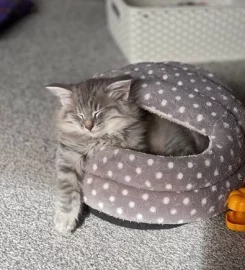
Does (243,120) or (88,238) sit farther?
(243,120)

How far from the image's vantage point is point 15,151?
1.60m

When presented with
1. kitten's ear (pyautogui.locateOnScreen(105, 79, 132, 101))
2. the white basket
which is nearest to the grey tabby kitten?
kitten's ear (pyautogui.locateOnScreen(105, 79, 132, 101))

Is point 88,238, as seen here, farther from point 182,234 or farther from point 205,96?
point 205,96

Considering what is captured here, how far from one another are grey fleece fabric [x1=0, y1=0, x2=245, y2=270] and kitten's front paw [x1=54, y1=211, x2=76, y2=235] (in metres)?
0.02

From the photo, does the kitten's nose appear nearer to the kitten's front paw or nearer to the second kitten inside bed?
the second kitten inside bed

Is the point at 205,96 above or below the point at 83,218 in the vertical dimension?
above

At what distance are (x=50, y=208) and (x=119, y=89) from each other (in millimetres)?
412

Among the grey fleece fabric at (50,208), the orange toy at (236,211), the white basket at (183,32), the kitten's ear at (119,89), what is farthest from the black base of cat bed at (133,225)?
the white basket at (183,32)

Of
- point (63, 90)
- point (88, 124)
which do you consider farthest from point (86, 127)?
point (63, 90)

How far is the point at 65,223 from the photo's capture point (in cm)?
125

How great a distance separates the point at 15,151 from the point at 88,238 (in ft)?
1.66

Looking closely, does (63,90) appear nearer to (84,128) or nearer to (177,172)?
(84,128)

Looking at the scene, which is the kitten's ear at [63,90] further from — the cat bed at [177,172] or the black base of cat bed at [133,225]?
the black base of cat bed at [133,225]

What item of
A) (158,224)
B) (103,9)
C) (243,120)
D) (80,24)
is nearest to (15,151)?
(158,224)
